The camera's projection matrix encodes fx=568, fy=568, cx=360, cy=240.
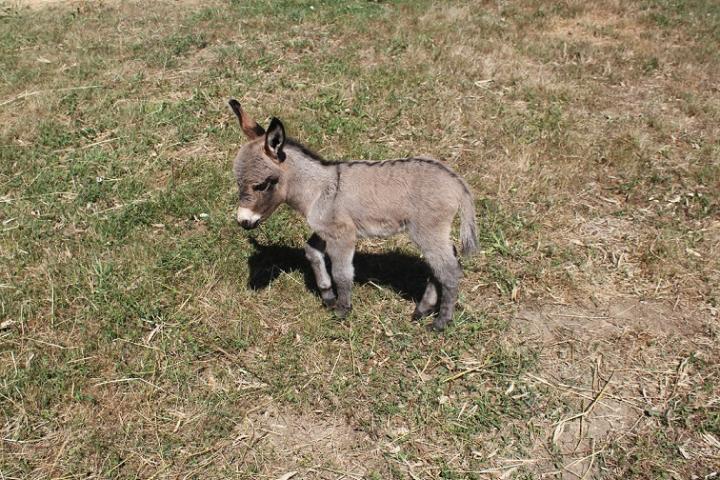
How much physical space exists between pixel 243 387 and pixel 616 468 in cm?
316

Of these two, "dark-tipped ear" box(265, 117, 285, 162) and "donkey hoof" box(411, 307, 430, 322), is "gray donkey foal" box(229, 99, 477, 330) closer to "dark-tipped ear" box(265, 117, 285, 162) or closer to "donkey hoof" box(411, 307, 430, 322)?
"dark-tipped ear" box(265, 117, 285, 162)

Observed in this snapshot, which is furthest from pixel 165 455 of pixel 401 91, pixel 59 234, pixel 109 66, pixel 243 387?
pixel 109 66

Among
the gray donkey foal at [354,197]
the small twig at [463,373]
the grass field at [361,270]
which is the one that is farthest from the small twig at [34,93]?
the small twig at [463,373]

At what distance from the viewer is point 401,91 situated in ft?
30.6

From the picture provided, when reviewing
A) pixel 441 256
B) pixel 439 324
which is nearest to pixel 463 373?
pixel 439 324

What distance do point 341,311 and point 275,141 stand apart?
6.04ft

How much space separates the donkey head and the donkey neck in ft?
0.38

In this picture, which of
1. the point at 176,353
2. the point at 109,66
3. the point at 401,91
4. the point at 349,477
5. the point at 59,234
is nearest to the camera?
the point at 349,477

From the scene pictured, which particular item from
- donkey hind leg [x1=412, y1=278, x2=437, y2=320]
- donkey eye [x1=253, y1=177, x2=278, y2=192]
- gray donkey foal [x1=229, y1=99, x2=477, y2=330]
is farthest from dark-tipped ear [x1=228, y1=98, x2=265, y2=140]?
donkey hind leg [x1=412, y1=278, x2=437, y2=320]

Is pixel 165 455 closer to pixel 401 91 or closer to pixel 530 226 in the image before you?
pixel 530 226

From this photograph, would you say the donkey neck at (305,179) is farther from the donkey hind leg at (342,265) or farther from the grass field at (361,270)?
the grass field at (361,270)

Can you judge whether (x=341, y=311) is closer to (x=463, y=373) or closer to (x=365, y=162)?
(x=463, y=373)

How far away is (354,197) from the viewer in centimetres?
510

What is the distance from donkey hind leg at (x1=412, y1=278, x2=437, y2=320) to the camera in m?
5.54
